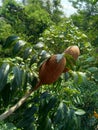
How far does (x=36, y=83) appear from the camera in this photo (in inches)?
73.0


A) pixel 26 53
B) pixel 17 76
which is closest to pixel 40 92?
pixel 26 53

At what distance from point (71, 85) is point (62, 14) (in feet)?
41.2

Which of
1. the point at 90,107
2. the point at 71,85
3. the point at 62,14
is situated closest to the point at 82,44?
the point at 90,107

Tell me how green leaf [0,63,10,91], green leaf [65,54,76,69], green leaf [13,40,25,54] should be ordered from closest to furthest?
green leaf [0,63,10,91] → green leaf [65,54,76,69] → green leaf [13,40,25,54]

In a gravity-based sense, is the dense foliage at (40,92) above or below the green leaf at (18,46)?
below

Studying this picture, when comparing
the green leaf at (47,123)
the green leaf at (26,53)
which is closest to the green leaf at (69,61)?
the green leaf at (26,53)

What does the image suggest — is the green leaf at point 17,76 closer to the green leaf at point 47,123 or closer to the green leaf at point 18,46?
the green leaf at point 18,46

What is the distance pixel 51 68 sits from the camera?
1.73 meters

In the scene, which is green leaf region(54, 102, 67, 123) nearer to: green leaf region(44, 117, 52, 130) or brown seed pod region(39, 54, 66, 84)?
green leaf region(44, 117, 52, 130)

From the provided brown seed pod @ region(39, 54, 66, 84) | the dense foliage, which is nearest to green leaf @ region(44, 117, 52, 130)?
the dense foliage

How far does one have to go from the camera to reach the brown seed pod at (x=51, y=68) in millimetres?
1719

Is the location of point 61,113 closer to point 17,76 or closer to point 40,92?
point 40,92

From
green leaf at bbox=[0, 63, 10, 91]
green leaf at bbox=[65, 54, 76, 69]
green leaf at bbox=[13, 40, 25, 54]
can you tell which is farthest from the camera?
green leaf at bbox=[13, 40, 25, 54]

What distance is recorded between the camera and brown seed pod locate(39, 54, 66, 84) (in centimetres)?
172
